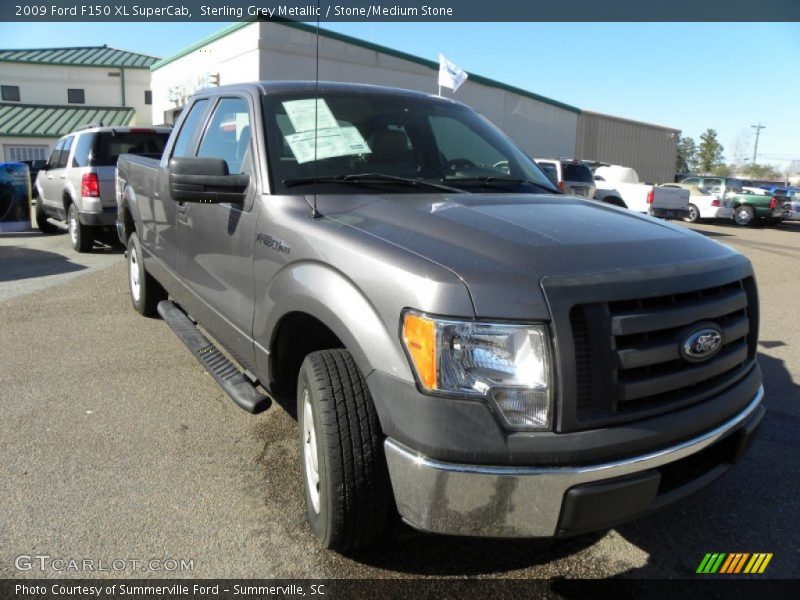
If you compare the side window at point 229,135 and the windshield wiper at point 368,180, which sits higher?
the side window at point 229,135

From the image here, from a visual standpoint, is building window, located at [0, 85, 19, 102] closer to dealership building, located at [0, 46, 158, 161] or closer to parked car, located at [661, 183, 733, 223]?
dealership building, located at [0, 46, 158, 161]

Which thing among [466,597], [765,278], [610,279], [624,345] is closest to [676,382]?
[624,345]

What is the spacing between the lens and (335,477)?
2184 mm

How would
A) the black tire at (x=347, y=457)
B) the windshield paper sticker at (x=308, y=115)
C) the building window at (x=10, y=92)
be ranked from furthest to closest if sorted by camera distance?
the building window at (x=10, y=92)
the windshield paper sticker at (x=308, y=115)
the black tire at (x=347, y=457)

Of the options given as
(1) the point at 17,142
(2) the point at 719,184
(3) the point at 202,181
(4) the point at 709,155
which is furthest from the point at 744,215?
(4) the point at 709,155

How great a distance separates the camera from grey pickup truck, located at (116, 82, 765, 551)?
192 cm

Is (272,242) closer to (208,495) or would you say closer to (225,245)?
(225,245)

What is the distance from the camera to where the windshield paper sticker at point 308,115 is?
10.5 ft

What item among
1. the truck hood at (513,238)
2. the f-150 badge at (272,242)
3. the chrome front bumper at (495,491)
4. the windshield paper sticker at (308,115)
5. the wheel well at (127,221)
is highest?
the windshield paper sticker at (308,115)

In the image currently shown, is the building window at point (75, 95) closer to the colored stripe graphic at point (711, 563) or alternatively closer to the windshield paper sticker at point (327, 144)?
the windshield paper sticker at point (327, 144)

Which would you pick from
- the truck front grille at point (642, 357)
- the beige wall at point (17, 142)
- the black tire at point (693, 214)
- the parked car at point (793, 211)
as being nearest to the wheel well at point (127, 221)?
the truck front grille at point (642, 357)

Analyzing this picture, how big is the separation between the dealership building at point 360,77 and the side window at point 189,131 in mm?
5045

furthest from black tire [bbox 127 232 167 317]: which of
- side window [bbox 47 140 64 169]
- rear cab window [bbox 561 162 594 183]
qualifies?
rear cab window [bbox 561 162 594 183]

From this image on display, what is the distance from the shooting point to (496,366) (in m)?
1.93
